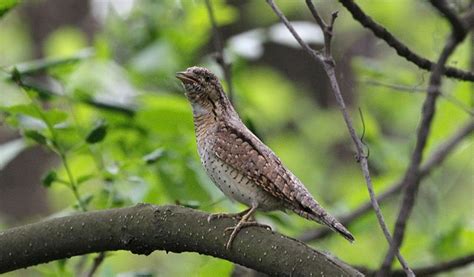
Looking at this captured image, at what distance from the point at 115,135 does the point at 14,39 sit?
6.39 meters

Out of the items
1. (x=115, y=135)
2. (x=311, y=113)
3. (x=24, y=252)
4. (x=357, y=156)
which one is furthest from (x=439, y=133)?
(x=311, y=113)

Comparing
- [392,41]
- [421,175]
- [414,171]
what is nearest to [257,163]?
[392,41]

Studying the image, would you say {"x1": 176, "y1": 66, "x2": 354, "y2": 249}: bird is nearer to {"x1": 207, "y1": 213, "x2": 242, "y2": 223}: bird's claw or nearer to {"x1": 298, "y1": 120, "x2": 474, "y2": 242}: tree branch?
{"x1": 207, "y1": 213, "x2": 242, "y2": 223}: bird's claw

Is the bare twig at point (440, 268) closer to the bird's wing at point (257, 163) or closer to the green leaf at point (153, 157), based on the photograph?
the bird's wing at point (257, 163)

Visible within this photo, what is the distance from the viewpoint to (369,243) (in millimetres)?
6359

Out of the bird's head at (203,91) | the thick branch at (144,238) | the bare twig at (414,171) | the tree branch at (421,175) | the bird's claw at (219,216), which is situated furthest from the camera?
the tree branch at (421,175)

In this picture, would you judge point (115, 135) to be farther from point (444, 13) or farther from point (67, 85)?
point (444, 13)

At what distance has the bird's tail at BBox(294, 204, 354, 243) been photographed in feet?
10.3

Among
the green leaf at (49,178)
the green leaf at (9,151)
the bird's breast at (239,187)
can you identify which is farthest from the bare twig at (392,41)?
the green leaf at (9,151)

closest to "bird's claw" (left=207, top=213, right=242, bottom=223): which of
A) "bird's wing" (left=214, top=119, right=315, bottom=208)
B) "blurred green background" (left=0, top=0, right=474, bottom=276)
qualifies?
"bird's wing" (left=214, top=119, right=315, bottom=208)

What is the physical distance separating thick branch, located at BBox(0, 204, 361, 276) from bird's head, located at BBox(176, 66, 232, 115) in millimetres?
790

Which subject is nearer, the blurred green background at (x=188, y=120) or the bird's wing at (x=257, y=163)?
the bird's wing at (x=257, y=163)

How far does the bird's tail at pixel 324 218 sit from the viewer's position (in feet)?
10.3

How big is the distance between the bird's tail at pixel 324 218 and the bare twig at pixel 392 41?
0.62 meters
